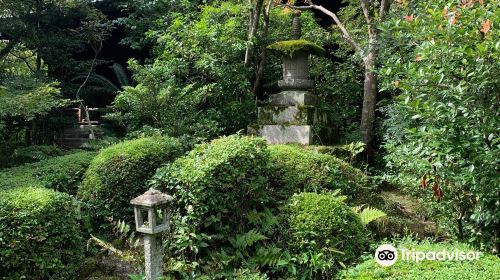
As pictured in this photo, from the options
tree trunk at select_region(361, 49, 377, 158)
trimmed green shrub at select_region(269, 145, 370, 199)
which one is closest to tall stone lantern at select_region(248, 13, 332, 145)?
tree trunk at select_region(361, 49, 377, 158)

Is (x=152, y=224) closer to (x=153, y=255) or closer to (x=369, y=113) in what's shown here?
(x=153, y=255)

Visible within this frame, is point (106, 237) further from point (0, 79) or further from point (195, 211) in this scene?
point (0, 79)

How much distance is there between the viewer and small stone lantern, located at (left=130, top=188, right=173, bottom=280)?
12.8ft

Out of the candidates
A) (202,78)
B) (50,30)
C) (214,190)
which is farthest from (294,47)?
(50,30)

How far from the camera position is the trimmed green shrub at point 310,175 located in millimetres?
5344

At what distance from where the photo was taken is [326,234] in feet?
14.1

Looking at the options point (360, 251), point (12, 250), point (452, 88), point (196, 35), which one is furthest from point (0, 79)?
point (452, 88)

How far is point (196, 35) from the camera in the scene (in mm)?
9055

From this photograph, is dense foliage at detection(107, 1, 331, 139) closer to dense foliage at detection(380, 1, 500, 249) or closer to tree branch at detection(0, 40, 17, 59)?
tree branch at detection(0, 40, 17, 59)

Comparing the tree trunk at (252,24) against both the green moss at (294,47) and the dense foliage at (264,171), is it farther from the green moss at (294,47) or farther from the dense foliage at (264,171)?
the green moss at (294,47)

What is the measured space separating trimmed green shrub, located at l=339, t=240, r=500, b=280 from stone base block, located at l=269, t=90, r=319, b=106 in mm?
4403

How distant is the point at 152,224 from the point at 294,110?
4.52 meters

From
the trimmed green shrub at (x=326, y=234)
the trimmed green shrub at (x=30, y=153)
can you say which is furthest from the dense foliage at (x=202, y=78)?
the trimmed green shrub at (x=326, y=234)

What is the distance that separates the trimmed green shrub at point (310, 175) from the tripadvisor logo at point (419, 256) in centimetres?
135
